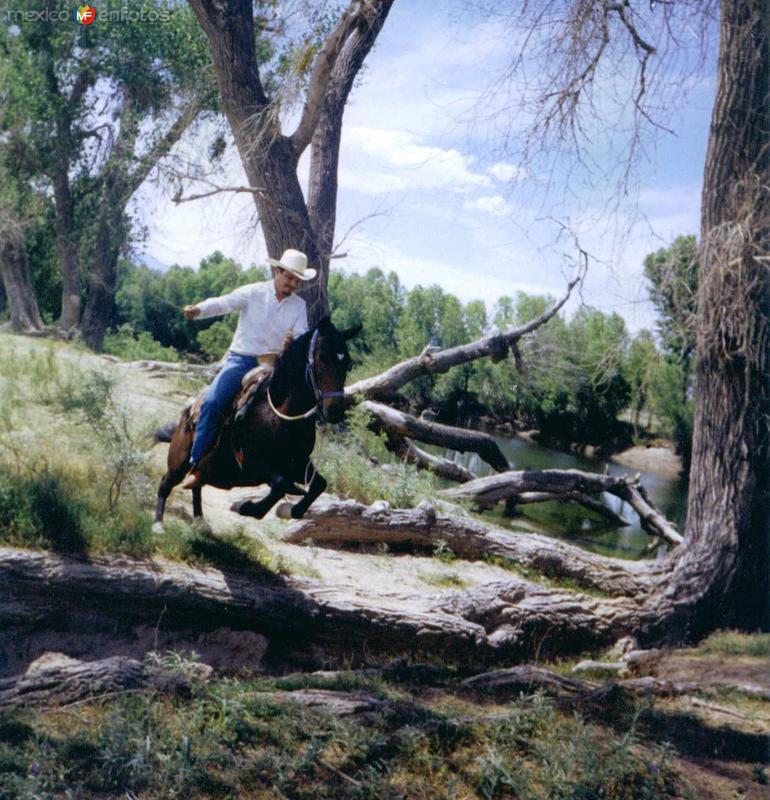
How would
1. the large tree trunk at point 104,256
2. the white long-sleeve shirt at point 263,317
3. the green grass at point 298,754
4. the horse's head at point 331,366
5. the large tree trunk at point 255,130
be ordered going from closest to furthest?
the green grass at point 298,754 → the horse's head at point 331,366 → the white long-sleeve shirt at point 263,317 → the large tree trunk at point 255,130 → the large tree trunk at point 104,256

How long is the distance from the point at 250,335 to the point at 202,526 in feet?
6.53

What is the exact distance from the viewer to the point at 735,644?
26.2 feet

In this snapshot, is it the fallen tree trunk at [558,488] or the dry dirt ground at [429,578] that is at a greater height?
the fallen tree trunk at [558,488]

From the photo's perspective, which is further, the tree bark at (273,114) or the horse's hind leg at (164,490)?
the tree bark at (273,114)

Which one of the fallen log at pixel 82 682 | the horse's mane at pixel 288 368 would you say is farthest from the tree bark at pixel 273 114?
the fallen log at pixel 82 682

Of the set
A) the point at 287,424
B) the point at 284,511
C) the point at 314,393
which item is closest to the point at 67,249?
the point at 284,511

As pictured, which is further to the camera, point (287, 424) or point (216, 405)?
point (216, 405)

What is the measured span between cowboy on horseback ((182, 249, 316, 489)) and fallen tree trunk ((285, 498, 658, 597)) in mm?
2912

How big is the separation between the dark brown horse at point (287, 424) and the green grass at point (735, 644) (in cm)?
461

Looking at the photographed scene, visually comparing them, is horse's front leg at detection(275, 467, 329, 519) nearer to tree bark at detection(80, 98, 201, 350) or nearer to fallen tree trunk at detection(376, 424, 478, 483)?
tree bark at detection(80, 98, 201, 350)

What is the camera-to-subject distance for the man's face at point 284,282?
20.6 feet

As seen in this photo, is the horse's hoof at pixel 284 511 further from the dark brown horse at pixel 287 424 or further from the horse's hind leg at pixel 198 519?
the horse's hind leg at pixel 198 519

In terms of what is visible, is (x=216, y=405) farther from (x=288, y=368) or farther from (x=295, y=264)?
(x=295, y=264)

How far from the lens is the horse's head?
5.64 meters
